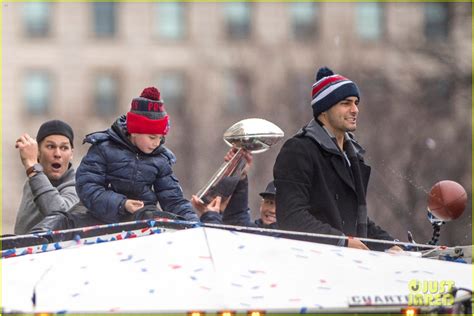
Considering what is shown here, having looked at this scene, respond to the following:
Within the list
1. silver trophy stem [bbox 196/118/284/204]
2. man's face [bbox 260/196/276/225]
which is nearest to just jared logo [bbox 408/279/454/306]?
silver trophy stem [bbox 196/118/284/204]

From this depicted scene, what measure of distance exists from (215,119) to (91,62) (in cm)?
1948

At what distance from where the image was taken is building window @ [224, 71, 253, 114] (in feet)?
160

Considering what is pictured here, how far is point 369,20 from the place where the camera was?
58906 millimetres

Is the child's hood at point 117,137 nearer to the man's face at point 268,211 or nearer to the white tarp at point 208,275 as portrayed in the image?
the white tarp at point 208,275

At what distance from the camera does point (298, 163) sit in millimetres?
9453

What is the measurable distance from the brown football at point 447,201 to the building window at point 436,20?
35.2m

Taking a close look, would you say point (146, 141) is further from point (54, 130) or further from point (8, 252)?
point (54, 130)

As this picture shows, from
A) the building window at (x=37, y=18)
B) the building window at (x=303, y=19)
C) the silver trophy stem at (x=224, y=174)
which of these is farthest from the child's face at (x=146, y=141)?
the building window at (x=37, y=18)

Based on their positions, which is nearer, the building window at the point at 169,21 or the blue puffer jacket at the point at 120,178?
the blue puffer jacket at the point at 120,178

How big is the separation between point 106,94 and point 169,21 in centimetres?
551

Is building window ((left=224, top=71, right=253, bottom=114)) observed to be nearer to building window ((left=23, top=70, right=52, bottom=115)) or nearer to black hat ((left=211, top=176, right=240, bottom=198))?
building window ((left=23, top=70, right=52, bottom=115))

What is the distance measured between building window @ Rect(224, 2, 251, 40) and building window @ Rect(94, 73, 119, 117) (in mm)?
4716

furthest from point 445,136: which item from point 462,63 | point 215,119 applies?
point 215,119

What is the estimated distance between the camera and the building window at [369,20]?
56.2m
